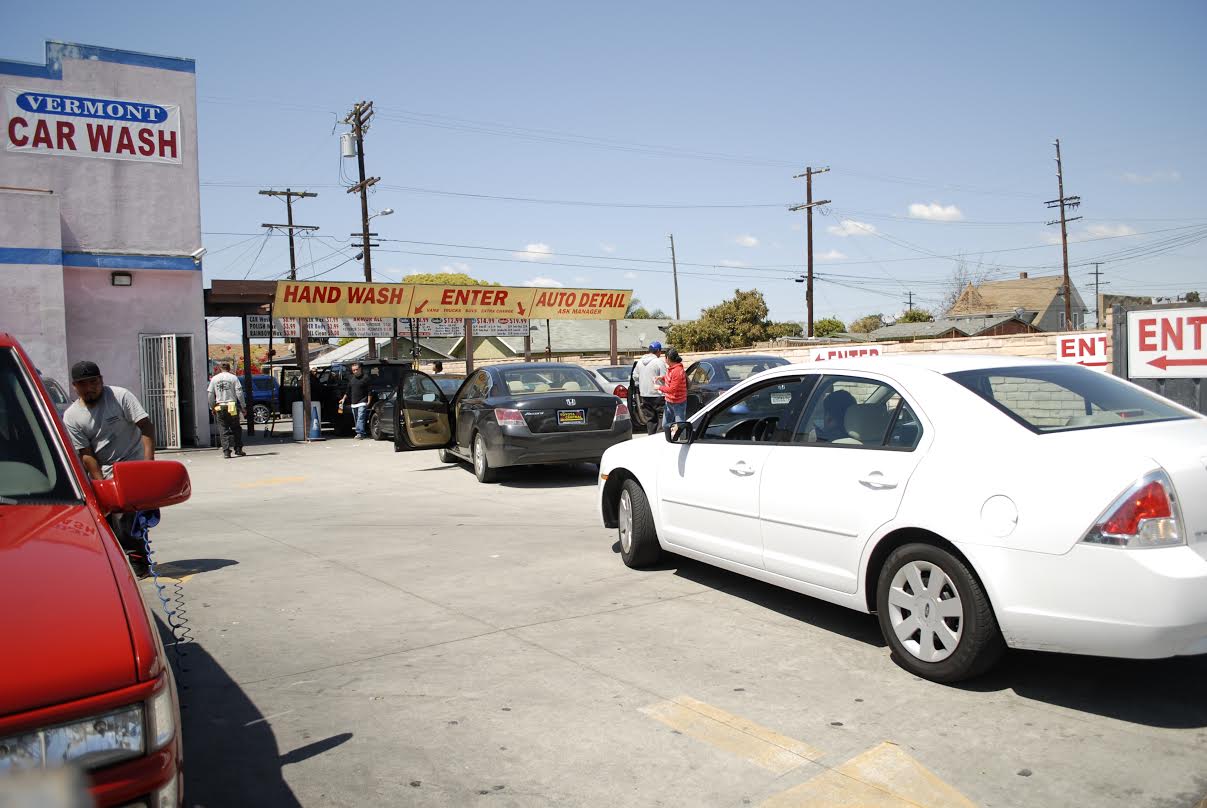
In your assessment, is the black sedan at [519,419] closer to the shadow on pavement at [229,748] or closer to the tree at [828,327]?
the shadow on pavement at [229,748]

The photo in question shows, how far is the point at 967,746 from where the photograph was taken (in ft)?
12.4

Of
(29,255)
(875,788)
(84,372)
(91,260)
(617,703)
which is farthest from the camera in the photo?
(91,260)

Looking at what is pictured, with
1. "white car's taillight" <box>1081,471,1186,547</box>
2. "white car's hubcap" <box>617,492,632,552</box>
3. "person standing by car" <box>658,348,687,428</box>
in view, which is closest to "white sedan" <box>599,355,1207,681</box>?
"white car's taillight" <box>1081,471,1186,547</box>

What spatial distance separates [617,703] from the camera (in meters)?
4.34

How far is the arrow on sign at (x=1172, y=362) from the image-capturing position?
8441 millimetres

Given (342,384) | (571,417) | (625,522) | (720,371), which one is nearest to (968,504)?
(625,522)

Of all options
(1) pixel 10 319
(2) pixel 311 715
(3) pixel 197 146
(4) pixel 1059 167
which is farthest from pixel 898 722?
(4) pixel 1059 167

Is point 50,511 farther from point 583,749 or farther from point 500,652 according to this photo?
point 500,652

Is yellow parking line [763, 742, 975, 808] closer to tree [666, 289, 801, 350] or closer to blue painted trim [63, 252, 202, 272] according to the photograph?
blue painted trim [63, 252, 202, 272]

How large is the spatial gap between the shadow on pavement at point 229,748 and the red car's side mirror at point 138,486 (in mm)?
1137

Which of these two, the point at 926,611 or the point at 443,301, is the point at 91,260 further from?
the point at 926,611

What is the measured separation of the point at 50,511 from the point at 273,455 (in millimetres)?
16033

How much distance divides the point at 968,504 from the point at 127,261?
1923 cm

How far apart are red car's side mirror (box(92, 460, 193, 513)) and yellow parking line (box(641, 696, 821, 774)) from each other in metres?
2.30
